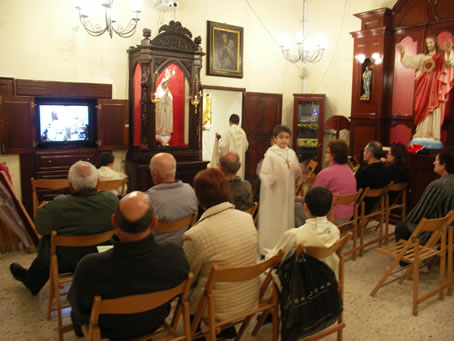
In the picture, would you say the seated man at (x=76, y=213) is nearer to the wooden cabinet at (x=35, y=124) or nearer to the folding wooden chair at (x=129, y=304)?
the folding wooden chair at (x=129, y=304)

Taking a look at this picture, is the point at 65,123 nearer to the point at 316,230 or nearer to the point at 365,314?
the point at 316,230

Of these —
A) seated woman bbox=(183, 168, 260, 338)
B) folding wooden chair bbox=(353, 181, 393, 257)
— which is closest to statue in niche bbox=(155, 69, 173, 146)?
folding wooden chair bbox=(353, 181, 393, 257)

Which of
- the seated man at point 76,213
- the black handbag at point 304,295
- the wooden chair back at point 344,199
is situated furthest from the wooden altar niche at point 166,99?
the black handbag at point 304,295

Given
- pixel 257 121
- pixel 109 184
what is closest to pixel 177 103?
pixel 257 121

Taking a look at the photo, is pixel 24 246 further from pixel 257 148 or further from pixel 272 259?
pixel 257 148

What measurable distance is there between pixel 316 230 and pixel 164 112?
14.7 ft

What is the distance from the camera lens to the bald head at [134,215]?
1887 millimetres

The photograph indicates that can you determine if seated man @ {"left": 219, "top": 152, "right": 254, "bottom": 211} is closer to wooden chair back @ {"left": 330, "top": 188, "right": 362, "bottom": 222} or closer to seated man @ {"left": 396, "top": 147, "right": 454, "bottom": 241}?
wooden chair back @ {"left": 330, "top": 188, "right": 362, "bottom": 222}

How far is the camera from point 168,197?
3.00 meters

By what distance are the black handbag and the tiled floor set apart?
65 centimetres

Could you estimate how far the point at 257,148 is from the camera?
838cm

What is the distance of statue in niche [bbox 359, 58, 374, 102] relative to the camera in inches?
288

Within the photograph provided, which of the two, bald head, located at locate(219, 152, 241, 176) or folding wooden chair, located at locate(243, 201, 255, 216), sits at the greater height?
bald head, located at locate(219, 152, 241, 176)

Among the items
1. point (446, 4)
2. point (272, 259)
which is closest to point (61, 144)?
point (272, 259)
